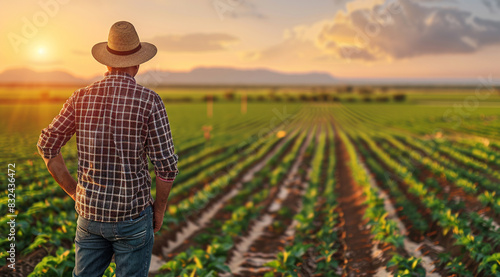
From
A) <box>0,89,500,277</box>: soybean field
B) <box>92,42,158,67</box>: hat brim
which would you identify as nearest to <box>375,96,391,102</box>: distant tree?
<box>0,89,500,277</box>: soybean field

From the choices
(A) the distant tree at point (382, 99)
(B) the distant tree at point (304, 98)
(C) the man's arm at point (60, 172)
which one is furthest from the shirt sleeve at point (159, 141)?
(A) the distant tree at point (382, 99)

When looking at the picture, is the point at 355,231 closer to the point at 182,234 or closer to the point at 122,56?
the point at 182,234

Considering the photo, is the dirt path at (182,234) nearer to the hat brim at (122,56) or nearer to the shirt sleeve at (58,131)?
the shirt sleeve at (58,131)

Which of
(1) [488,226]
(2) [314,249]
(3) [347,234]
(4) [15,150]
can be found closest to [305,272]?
(2) [314,249]

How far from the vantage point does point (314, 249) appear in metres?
6.82

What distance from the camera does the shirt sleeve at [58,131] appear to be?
2264 millimetres

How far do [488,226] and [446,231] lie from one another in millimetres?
645

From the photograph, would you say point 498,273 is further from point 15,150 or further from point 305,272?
point 15,150

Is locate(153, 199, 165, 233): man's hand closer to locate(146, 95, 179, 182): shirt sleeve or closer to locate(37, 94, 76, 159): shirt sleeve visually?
locate(146, 95, 179, 182): shirt sleeve

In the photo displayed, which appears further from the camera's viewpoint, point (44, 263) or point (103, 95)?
point (44, 263)

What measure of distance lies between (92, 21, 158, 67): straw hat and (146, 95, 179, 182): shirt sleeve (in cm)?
33

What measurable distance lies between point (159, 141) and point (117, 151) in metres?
0.25

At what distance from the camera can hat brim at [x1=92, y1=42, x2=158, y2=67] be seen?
90.7 inches

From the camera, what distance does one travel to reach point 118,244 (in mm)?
2332
